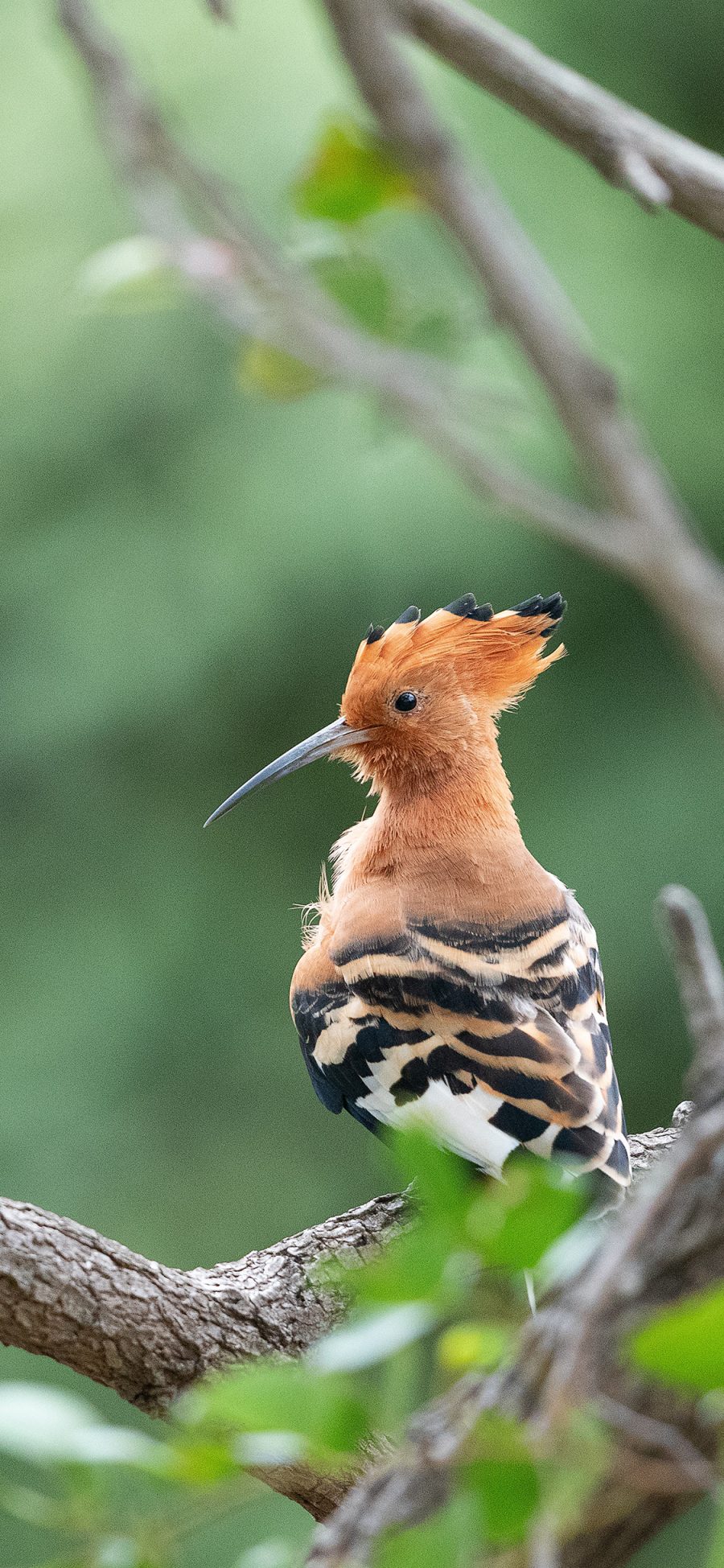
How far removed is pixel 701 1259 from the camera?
12.2 inches

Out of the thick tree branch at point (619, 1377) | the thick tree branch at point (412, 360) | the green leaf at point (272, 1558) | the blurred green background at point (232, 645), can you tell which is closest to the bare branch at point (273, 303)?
the thick tree branch at point (412, 360)

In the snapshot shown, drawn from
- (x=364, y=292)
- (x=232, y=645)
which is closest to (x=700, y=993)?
(x=364, y=292)

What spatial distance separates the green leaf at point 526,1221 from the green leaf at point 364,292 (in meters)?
0.33

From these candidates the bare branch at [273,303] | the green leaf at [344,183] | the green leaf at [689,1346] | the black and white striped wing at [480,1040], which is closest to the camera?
the green leaf at [689,1346]

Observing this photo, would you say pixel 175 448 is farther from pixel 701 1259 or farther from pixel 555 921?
pixel 701 1259

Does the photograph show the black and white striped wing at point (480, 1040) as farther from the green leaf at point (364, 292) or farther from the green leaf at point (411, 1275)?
the green leaf at point (411, 1275)

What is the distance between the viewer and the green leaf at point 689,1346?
9.8 inches

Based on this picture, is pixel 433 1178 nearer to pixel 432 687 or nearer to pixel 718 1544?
pixel 718 1544

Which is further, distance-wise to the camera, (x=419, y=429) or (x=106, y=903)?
(x=106, y=903)

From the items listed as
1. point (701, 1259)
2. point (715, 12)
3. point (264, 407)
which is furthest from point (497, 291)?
point (715, 12)

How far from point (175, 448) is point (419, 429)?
2.73 metres

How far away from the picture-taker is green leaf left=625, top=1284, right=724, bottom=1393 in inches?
9.8

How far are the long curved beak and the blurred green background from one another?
133cm

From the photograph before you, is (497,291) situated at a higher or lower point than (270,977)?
lower
